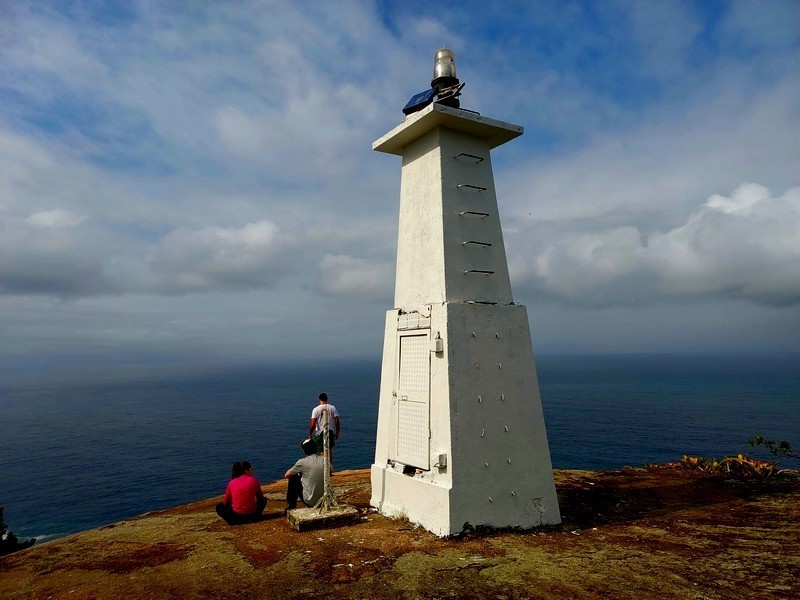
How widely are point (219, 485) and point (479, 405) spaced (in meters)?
44.4

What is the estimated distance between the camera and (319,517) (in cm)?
955

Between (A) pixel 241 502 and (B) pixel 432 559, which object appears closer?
(B) pixel 432 559

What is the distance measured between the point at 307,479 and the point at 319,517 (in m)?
1.14

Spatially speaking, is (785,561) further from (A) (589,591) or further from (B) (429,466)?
(B) (429,466)

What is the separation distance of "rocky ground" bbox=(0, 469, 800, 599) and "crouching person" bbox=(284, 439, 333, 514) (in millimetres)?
626

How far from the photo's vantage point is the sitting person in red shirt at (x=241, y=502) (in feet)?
33.9

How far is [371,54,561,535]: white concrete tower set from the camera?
9367 mm

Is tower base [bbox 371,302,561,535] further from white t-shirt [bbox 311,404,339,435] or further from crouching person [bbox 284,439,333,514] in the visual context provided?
white t-shirt [bbox 311,404,339,435]

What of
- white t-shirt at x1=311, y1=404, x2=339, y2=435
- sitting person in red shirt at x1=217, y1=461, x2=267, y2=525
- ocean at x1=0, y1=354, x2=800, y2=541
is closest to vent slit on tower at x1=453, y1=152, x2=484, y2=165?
white t-shirt at x1=311, y1=404, x2=339, y2=435

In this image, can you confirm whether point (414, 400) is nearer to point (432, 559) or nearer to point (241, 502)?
point (432, 559)

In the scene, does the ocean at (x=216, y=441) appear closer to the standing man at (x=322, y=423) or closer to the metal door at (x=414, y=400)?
the standing man at (x=322, y=423)

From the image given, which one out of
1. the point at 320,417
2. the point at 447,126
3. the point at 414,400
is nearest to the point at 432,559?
the point at 414,400

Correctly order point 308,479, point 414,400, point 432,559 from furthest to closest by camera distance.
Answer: point 308,479, point 414,400, point 432,559

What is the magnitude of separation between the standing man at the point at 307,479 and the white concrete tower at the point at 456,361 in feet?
4.07
